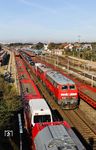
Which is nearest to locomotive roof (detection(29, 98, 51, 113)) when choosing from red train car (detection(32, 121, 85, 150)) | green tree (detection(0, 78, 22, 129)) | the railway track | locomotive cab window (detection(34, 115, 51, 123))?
locomotive cab window (detection(34, 115, 51, 123))

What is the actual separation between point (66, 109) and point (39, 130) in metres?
15.0

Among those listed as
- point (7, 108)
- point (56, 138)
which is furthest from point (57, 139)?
point (7, 108)

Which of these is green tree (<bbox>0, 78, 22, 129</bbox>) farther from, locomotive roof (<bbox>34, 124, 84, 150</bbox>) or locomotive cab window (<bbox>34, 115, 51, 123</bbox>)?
locomotive roof (<bbox>34, 124, 84, 150</bbox>)

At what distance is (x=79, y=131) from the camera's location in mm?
22891

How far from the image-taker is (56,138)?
1257 centimetres

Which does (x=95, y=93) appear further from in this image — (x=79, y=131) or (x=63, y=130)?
(x=63, y=130)

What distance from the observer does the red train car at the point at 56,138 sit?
1165cm

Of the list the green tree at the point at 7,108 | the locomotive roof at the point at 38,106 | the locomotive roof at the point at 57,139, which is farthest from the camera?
the green tree at the point at 7,108

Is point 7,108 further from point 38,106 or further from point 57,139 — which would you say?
point 57,139

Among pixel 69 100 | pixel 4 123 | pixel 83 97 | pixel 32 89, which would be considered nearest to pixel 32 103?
→ pixel 4 123

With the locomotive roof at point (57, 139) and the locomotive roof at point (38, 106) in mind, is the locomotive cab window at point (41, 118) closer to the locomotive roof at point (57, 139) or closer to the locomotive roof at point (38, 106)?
the locomotive roof at point (38, 106)

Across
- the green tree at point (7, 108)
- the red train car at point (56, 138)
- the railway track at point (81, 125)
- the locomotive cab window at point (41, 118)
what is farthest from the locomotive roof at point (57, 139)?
the green tree at point (7, 108)

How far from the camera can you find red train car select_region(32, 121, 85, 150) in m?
11.6

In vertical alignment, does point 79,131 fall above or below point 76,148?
below
